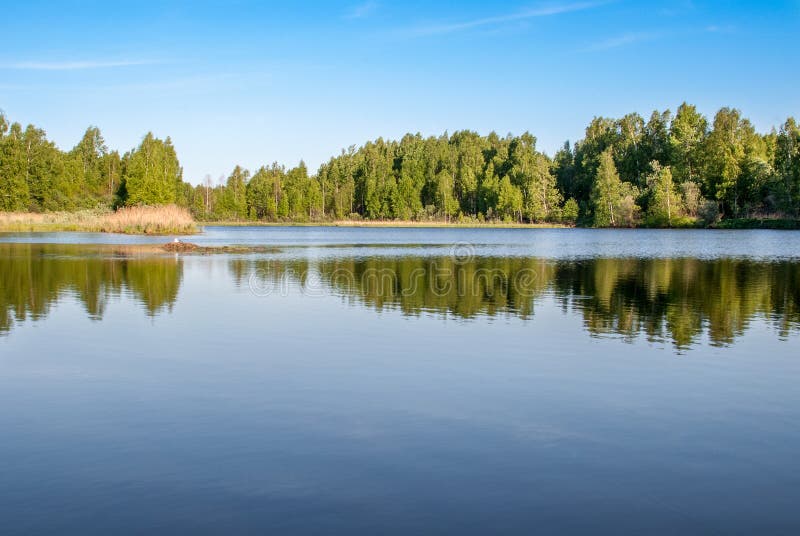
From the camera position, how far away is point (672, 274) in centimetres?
3134

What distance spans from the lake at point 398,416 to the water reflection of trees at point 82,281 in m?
0.28

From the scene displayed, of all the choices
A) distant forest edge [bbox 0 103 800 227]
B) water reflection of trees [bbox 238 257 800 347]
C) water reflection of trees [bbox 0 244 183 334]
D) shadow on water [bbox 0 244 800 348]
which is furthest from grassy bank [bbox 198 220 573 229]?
water reflection of trees [bbox 0 244 183 334]

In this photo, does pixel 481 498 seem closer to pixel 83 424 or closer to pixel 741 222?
pixel 83 424

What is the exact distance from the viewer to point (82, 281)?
26.3m

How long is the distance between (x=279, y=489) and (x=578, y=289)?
19885mm

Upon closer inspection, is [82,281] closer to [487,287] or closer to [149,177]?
[487,287]

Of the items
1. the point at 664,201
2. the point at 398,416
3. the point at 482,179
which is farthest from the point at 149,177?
the point at 398,416

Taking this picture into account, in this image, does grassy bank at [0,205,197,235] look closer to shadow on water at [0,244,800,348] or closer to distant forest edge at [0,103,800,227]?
distant forest edge at [0,103,800,227]

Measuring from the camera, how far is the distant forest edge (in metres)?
95.1

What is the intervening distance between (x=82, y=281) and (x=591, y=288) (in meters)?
19.1

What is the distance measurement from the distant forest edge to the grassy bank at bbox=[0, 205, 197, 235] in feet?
42.5

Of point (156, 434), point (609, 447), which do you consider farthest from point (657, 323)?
point (156, 434)

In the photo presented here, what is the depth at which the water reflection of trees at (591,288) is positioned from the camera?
59.6ft

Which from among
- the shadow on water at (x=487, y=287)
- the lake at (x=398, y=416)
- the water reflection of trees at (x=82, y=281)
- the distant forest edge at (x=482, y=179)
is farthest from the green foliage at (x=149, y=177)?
the lake at (x=398, y=416)
